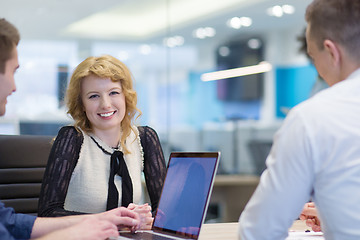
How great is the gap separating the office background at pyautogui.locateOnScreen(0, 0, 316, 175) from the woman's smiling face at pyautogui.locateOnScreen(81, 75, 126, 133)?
1254 mm

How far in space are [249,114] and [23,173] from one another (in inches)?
286

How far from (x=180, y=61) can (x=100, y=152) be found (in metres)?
4.17

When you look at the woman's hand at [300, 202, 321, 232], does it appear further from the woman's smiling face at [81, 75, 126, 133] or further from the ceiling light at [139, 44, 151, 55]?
the ceiling light at [139, 44, 151, 55]

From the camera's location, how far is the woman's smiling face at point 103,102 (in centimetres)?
206

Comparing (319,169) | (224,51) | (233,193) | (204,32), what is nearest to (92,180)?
(319,169)

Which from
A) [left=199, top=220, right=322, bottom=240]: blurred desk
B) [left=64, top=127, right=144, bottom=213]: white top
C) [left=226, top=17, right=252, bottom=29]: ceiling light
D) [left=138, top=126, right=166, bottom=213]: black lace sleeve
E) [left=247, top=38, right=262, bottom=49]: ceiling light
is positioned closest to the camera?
[left=199, top=220, right=322, bottom=240]: blurred desk

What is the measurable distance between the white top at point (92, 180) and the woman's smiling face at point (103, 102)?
0.08 metres

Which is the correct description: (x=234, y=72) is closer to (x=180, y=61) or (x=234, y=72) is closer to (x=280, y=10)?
(x=280, y=10)

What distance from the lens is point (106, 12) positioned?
4.97 meters

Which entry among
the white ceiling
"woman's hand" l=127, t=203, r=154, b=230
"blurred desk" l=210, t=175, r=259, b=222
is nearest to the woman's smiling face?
"woman's hand" l=127, t=203, r=154, b=230

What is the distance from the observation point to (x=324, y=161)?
109cm

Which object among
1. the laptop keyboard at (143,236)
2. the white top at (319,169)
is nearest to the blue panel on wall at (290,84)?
the laptop keyboard at (143,236)

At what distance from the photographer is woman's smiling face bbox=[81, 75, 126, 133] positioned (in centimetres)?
206

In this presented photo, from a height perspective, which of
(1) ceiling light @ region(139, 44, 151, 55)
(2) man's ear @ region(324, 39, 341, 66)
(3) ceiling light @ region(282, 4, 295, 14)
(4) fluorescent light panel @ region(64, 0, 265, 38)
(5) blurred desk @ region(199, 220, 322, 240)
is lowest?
(5) blurred desk @ region(199, 220, 322, 240)
